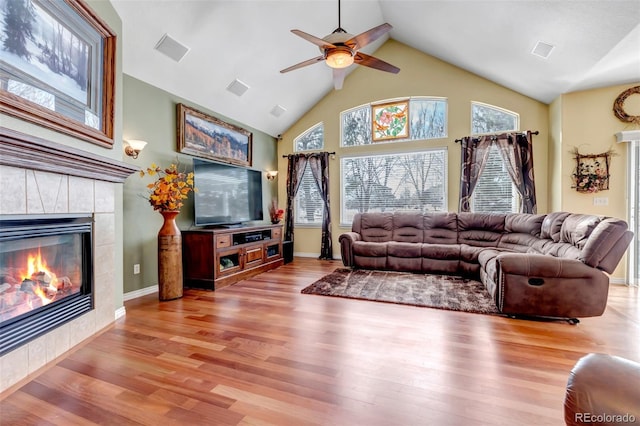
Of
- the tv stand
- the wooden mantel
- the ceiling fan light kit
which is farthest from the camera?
the tv stand

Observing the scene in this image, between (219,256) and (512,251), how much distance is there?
4.09 metres

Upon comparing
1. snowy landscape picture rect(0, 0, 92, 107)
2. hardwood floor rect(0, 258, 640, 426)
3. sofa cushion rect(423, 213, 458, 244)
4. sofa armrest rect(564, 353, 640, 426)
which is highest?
snowy landscape picture rect(0, 0, 92, 107)

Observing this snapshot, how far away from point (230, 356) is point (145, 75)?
11.3ft

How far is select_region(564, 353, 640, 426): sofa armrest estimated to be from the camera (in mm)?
717

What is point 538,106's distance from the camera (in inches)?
190

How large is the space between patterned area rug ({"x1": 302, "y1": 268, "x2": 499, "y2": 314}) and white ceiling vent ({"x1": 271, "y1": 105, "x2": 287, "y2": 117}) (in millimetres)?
3269

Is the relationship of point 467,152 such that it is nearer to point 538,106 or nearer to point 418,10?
point 538,106

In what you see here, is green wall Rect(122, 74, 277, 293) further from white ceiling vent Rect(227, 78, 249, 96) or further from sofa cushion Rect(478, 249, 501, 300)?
sofa cushion Rect(478, 249, 501, 300)

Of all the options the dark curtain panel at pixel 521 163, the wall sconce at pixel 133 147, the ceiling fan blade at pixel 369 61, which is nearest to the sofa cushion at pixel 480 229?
the dark curtain panel at pixel 521 163

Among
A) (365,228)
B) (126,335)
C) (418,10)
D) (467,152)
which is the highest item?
(418,10)

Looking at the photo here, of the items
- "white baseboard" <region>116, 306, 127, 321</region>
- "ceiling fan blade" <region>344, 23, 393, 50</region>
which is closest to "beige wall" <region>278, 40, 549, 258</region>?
"ceiling fan blade" <region>344, 23, 393, 50</region>

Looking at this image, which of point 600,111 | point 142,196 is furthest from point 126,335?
point 600,111

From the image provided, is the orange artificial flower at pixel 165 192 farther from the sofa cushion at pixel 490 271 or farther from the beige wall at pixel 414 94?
the sofa cushion at pixel 490 271

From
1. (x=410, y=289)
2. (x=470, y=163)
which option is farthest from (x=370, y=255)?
(x=470, y=163)
